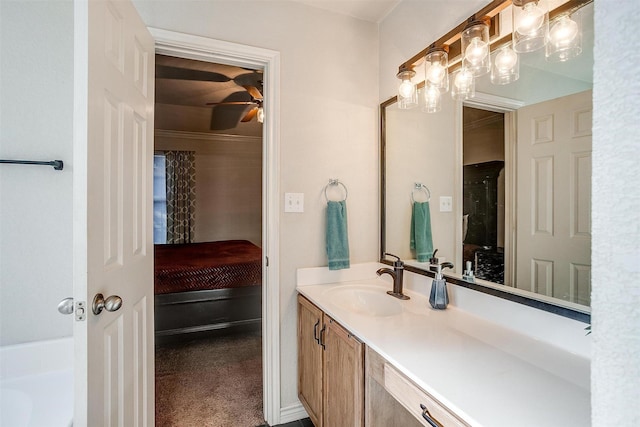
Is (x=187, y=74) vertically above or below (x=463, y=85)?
above

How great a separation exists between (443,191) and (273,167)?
0.96 metres

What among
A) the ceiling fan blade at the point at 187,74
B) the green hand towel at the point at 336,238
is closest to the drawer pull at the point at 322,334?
the green hand towel at the point at 336,238

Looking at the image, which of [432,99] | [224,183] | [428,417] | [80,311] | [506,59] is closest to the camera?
[428,417]

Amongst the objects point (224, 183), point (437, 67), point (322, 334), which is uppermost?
point (437, 67)

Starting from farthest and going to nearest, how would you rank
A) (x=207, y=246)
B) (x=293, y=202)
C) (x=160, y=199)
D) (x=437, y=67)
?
(x=160, y=199), (x=207, y=246), (x=293, y=202), (x=437, y=67)

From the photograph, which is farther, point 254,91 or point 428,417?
point 254,91

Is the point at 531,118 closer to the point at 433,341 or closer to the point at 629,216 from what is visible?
the point at 433,341

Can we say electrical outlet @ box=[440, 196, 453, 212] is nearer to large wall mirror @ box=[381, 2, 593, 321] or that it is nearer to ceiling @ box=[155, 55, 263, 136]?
large wall mirror @ box=[381, 2, 593, 321]

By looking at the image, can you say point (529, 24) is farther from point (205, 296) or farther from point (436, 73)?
point (205, 296)

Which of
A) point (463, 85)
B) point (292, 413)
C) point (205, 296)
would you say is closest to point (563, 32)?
point (463, 85)

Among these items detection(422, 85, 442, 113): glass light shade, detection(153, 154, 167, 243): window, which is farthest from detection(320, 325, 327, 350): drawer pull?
detection(153, 154, 167, 243): window

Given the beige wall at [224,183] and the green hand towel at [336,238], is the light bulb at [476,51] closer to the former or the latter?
the green hand towel at [336,238]

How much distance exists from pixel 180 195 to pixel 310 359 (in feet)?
14.3

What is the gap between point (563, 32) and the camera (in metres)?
1.09
